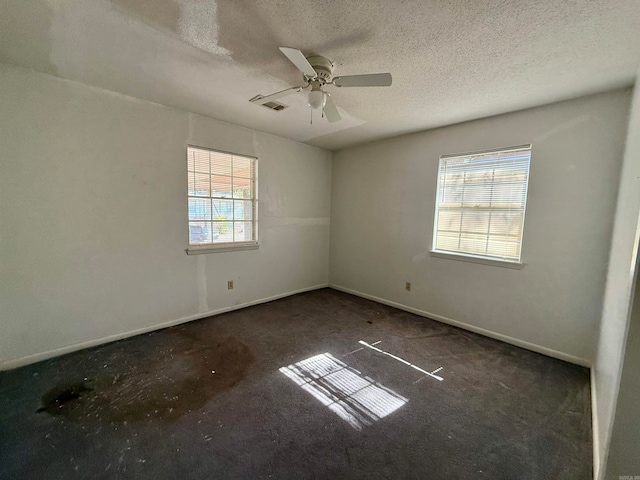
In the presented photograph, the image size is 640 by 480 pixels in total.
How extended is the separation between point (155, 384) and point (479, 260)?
11.5 ft

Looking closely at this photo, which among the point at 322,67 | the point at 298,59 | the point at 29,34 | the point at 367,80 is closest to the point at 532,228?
the point at 367,80

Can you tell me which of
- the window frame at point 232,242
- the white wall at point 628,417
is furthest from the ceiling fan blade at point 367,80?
the window frame at point 232,242

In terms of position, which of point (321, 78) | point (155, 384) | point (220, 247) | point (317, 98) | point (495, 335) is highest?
point (321, 78)

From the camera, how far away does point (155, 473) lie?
4.50ft

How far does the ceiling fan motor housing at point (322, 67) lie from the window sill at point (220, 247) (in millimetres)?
2398

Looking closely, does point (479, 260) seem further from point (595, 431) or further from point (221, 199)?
point (221, 199)

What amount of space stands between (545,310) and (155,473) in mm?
3475

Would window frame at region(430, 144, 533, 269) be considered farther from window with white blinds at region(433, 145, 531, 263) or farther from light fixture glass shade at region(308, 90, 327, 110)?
light fixture glass shade at region(308, 90, 327, 110)

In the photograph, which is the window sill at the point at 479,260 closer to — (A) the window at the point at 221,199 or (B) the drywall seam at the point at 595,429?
(B) the drywall seam at the point at 595,429

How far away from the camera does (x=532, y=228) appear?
2689 mm

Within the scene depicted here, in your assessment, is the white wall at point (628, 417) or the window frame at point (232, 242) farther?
the window frame at point (232, 242)

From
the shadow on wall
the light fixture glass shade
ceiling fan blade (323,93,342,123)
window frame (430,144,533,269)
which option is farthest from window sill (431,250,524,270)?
the shadow on wall

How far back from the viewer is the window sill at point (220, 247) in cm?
324

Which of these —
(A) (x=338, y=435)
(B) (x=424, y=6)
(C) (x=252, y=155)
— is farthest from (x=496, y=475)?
(C) (x=252, y=155)
